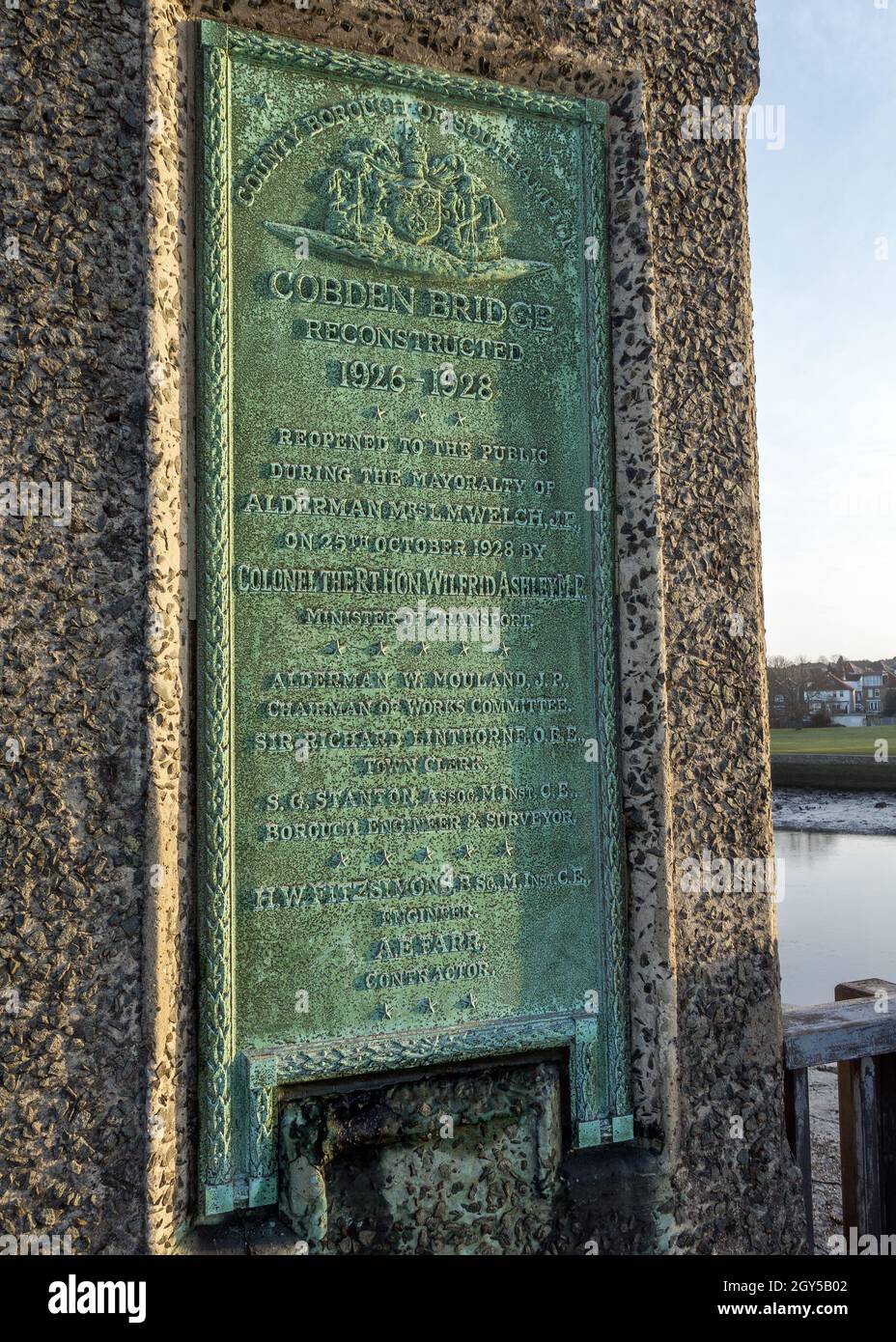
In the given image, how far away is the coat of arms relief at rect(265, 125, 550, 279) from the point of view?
2.30m

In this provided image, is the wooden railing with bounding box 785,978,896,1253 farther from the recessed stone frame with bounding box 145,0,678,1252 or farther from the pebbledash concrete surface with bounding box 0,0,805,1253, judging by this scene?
the recessed stone frame with bounding box 145,0,678,1252

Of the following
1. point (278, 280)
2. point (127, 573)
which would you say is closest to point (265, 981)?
point (127, 573)

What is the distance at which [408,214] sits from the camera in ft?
7.81

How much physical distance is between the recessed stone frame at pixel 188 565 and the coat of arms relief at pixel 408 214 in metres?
0.27

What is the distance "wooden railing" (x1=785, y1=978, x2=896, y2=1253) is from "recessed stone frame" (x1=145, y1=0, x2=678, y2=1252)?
684 millimetres

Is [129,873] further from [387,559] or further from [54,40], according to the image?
[54,40]

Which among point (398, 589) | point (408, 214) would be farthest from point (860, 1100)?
point (408, 214)

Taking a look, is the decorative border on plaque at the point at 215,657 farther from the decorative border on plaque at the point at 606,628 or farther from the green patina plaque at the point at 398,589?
the decorative border on plaque at the point at 606,628

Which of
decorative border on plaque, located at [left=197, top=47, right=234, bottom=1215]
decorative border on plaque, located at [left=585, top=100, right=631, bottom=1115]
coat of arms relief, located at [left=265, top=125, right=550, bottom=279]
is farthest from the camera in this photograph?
decorative border on plaque, located at [left=585, top=100, right=631, bottom=1115]

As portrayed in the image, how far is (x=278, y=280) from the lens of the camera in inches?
88.6

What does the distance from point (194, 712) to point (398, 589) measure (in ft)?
1.86

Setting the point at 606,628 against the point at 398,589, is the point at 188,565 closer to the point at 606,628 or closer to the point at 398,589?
the point at 398,589

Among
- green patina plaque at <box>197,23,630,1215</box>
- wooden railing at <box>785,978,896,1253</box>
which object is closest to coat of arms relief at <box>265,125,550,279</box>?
green patina plaque at <box>197,23,630,1215</box>

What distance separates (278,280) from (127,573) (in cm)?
80
